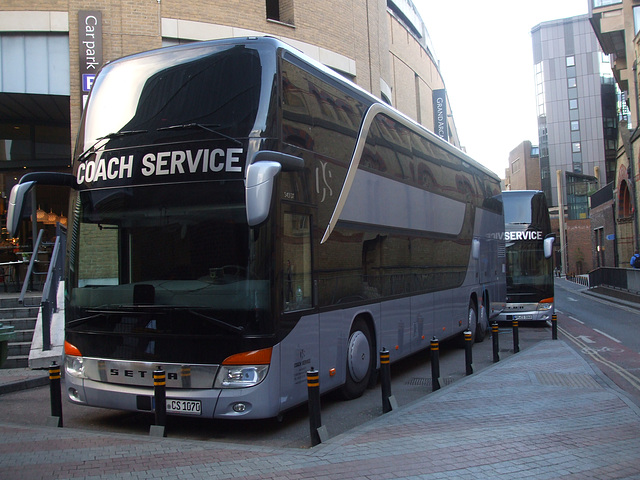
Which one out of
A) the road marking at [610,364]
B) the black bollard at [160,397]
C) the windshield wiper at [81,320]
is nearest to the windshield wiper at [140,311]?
the windshield wiper at [81,320]

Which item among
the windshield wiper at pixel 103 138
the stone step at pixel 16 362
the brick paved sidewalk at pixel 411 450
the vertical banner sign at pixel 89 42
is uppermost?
the vertical banner sign at pixel 89 42

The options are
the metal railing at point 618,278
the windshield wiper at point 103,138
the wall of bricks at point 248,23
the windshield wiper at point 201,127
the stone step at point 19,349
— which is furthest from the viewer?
the metal railing at point 618,278

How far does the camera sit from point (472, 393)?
28.5 ft

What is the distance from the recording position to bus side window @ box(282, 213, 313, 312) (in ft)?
22.0

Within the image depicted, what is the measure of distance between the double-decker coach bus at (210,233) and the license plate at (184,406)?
1 cm

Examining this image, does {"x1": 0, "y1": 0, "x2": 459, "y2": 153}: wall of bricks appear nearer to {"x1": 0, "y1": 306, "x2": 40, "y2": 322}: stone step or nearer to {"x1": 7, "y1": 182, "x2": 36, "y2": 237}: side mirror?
{"x1": 0, "y1": 306, "x2": 40, "y2": 322}: stone step

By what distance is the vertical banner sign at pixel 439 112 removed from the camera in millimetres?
41494

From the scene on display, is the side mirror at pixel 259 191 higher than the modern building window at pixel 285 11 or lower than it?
lower

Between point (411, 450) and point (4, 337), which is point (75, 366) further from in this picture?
point (411, 450)

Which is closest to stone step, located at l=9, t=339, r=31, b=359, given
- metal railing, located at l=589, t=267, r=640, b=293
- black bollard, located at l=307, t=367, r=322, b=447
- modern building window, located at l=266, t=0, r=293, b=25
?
black bollard, located at l=307, t=367, r=322, b=447

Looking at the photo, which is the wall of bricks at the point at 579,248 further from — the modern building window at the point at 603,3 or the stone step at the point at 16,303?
the stone step at the point at 16,303

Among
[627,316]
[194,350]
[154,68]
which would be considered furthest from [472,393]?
[627,316]

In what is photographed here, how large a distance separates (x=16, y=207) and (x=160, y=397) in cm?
241

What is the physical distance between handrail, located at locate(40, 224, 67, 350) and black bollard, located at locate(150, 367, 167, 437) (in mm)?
5333
